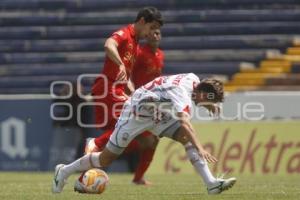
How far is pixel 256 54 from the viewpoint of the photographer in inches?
874

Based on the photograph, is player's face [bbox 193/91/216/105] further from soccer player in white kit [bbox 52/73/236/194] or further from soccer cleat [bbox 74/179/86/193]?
soccer cleat [bbox 74/179/86/193]

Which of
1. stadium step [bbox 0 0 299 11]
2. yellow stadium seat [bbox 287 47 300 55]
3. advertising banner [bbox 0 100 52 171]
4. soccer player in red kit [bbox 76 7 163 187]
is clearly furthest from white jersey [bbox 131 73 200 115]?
stadium step [bbox 0 0 299 11]

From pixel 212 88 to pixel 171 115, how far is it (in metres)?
0.61

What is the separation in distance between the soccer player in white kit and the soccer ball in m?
0.09

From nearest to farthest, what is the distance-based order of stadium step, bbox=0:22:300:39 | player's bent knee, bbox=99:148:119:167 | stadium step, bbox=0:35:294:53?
player's bent knee, bbox=99:148:119:167
stadium step, bbox=0:35:294:53
stadium step, bbox=0:22:300:39

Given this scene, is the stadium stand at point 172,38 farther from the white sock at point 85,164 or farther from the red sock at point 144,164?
the white sock at point 85,164

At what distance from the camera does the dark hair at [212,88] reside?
348 inches

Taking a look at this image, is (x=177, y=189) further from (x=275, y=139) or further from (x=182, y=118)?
(x=275, y=139)

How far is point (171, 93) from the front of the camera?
901cm

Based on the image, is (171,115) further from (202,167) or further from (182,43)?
(182,43)

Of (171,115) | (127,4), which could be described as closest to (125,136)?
(171,115)

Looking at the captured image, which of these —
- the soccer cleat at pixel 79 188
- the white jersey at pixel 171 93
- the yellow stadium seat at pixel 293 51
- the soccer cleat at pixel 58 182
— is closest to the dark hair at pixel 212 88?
the white jersey at pixel 171 93

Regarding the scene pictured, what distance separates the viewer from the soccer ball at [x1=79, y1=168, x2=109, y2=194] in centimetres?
968

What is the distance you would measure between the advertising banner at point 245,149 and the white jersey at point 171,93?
756cm
